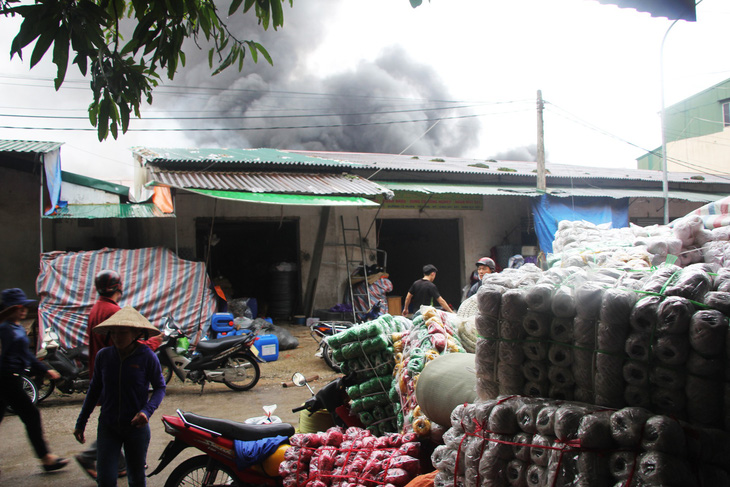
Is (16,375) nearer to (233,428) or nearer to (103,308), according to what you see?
(103,308)

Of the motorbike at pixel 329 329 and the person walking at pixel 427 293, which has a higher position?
the person walking at pixel 427 293

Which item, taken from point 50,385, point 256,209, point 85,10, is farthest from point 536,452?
point 256,209

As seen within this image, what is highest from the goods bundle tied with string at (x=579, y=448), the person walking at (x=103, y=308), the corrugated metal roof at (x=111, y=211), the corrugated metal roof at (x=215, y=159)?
the corrugated metal roof at (x=215, y=159)

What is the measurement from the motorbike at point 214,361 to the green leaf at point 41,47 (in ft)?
19.4

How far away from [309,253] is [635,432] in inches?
412

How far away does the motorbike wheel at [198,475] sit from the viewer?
3.62 metres

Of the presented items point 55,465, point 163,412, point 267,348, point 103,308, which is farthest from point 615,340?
point 267,348

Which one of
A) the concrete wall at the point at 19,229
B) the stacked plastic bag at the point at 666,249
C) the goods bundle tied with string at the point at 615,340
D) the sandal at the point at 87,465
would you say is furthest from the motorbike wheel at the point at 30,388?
the stacked plastic bag at the point at 666,249

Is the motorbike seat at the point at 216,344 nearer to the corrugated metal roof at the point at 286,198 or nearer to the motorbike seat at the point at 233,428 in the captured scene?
Result: the corrugated metal roof at the point at 286,198

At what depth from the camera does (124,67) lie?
9.09 feet

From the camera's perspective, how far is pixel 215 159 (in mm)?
10805

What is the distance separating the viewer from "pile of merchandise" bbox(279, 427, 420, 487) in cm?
322

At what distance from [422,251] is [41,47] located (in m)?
14.3

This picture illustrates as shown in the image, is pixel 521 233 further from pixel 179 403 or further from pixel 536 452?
pixel 536 452
